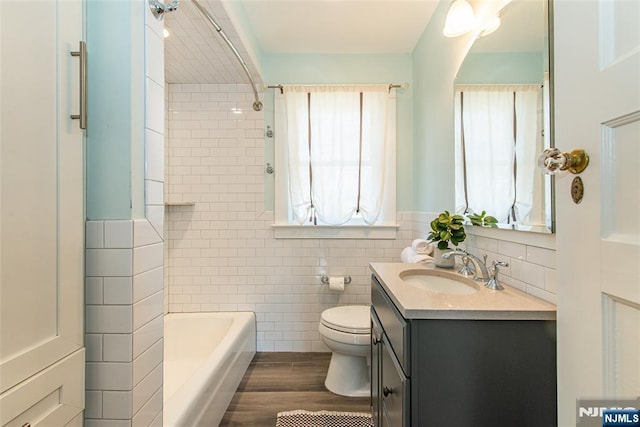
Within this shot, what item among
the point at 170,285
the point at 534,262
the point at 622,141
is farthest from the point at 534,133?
the point at 170,285

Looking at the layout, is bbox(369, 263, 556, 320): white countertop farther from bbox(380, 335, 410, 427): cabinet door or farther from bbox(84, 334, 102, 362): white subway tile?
bbox(84, 334, 102, 362): white subway tile

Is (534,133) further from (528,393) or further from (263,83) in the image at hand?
(263,83)

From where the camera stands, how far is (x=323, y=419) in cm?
167

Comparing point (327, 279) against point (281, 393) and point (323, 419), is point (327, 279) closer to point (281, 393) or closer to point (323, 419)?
point (281, 393)

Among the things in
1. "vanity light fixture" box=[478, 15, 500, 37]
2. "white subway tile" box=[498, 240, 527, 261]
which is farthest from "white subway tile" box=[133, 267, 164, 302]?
"vanity light fixture" box=[478, 15, 500, 37]

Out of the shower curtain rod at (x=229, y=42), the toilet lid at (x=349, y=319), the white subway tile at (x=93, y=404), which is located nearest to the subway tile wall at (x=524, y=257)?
the toilet lid at (x=349, y=319)

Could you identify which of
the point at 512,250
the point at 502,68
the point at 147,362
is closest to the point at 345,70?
the point at 502,68

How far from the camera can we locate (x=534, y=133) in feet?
3.51

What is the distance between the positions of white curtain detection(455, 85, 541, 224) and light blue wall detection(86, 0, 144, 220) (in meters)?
1.33

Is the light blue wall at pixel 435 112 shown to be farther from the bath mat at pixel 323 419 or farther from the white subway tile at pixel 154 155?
the white subway tile at pixel 154 155

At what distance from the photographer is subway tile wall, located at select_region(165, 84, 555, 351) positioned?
240 cm

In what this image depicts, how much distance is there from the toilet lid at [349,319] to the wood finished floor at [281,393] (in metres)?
0.46

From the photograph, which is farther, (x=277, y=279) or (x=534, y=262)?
(x=277, y=279)

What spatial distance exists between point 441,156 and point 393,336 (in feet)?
4.14
